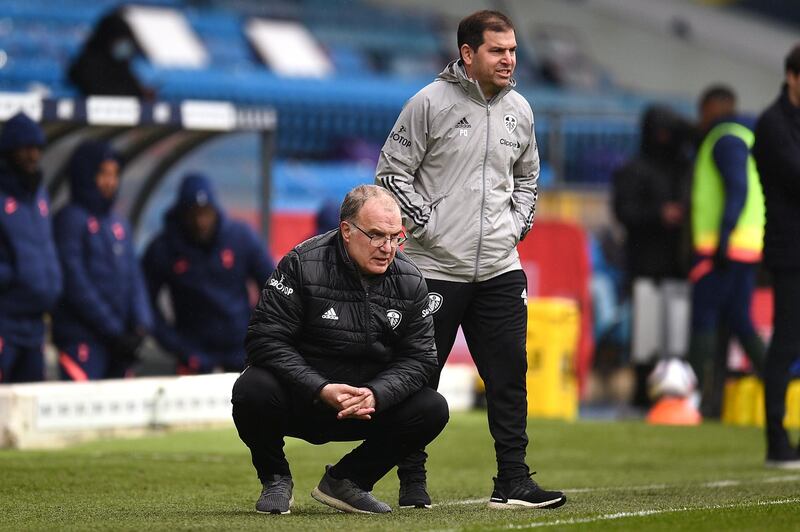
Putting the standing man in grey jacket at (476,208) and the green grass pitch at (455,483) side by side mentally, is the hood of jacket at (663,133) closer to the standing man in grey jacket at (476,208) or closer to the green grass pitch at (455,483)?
the green grass pitch at (455,483)

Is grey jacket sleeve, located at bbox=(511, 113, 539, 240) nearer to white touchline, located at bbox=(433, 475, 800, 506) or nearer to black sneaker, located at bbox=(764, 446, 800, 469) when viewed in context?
white touchline, located at bbox=(433, 475, 800, 506)

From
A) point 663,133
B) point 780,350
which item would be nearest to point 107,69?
point 663,133

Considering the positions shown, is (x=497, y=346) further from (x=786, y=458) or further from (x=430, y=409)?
(x=786, y=458)

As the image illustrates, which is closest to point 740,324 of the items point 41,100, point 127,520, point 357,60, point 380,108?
point 41,100

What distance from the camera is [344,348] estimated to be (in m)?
6.72

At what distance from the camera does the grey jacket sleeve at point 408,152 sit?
23.3 feet

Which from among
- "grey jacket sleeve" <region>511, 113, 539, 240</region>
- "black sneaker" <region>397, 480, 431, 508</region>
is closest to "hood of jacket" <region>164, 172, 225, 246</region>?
"grey jacket sleeve" <region>511, 113, 539, 240</region>

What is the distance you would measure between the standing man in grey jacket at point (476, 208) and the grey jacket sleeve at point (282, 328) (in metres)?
0.67

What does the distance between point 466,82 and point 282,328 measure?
4.36ft

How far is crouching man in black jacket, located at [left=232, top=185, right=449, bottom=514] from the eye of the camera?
661 cm

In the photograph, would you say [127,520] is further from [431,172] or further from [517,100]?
[517,100]

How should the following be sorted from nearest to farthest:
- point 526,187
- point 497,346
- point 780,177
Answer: point 497,346 < point 526,187 < point 780,177

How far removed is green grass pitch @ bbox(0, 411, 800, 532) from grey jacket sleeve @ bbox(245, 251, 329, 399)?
22.8 inches

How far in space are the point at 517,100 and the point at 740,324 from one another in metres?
6.52
